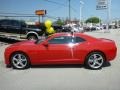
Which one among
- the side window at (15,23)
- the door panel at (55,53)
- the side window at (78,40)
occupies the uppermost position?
the side window at (15,23)

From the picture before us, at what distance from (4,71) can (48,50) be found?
1.71 m

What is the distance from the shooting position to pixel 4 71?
962 cm

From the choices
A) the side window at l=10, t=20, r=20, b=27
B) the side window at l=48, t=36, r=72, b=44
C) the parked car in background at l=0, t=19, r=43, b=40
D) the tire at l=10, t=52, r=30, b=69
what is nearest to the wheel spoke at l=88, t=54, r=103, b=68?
the side window at l=48, t=36, r=72, b=44

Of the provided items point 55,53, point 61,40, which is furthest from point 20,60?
point 61,40

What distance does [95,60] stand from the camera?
32.0 feet

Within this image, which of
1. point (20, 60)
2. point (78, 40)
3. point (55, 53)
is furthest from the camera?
point (78, 40)

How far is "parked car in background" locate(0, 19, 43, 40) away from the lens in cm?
2081

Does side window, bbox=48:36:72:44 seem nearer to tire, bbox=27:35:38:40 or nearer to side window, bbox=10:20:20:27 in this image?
tire, bbox=27:35:38:40

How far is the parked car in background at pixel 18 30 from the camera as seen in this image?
20812 mm

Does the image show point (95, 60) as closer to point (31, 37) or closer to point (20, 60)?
point (20, 60)

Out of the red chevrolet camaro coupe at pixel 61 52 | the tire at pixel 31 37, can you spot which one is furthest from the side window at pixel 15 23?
the red chevrolet camaro coupe at pixel 61 52

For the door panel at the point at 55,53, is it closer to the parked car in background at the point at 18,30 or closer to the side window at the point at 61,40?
the side window at the point at 61,40

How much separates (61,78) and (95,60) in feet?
6.37

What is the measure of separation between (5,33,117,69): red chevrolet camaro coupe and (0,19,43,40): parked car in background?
1056cm
